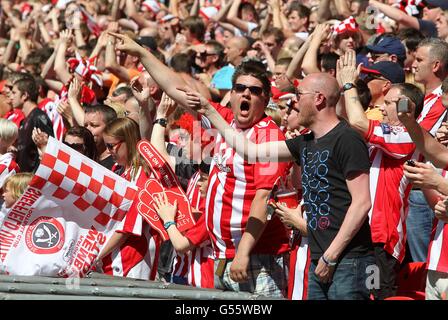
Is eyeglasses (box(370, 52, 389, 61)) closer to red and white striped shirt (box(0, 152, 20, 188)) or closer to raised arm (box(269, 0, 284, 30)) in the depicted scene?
red and white striped shirt (box(0, 152, 20, 188))

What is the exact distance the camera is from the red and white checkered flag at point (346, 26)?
9766mm

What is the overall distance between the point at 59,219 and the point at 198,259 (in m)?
1.00

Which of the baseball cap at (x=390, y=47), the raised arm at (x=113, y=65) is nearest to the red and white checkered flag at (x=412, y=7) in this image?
the baseball cap at (x=390, y=47)

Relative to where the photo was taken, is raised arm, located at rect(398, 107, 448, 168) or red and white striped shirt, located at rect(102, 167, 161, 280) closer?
raised arm, located at rect(398, 107, 448, 168)

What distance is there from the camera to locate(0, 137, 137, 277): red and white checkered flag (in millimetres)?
6613

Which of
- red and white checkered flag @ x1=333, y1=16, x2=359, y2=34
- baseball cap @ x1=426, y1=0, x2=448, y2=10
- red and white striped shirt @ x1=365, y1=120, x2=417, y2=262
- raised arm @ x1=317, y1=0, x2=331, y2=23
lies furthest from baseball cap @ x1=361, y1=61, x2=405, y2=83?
raised arm @ x1=317, y1=0, x2=331, y2=23

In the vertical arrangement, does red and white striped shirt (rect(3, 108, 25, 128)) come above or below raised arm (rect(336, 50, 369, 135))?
above

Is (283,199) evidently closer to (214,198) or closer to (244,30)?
(214,198)

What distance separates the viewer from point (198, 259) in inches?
277

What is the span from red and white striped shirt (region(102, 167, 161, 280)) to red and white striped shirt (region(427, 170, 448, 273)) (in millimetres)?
2257

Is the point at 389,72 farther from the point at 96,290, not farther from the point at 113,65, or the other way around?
the point at 113,65

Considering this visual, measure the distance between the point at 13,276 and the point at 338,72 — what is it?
7.87ft
